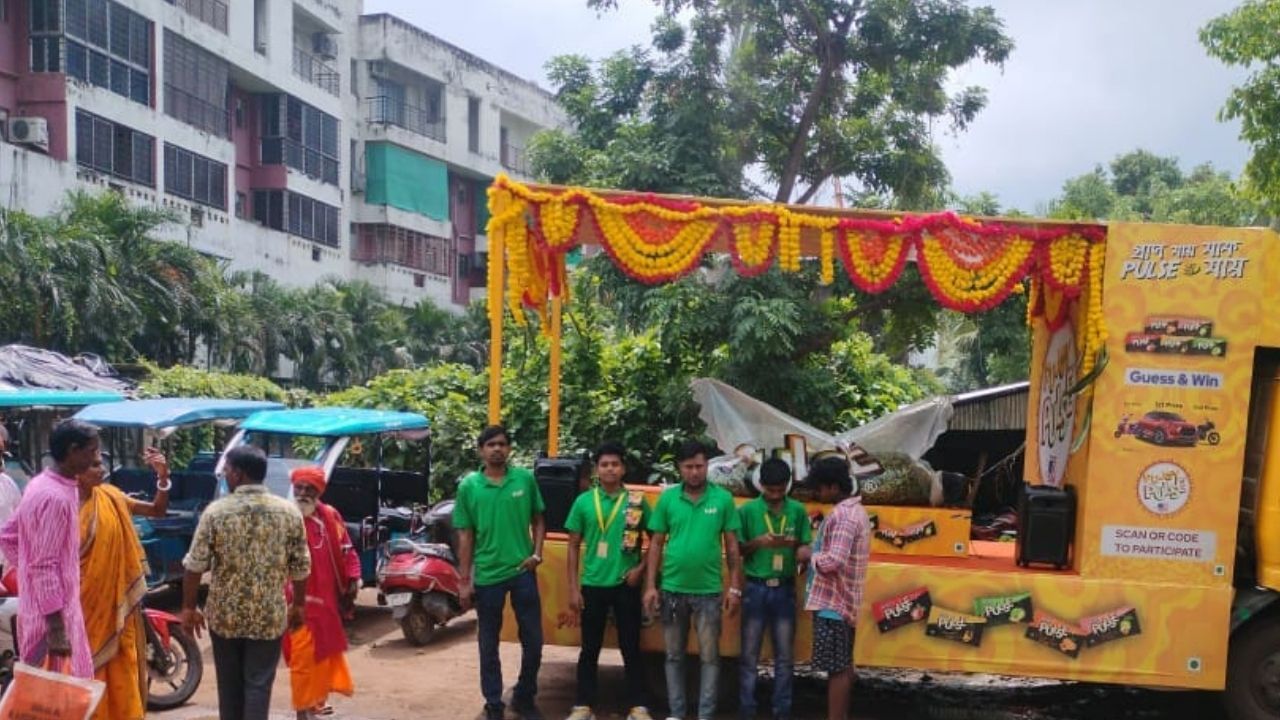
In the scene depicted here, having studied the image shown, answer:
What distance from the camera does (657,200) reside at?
24.4 feet

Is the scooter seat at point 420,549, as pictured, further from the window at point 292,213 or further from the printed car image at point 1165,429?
the window at point 292,213

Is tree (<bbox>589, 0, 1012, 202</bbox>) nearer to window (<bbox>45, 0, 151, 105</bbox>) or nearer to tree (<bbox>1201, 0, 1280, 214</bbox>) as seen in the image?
tree (<bbox>1201, 0, 1280, 214</bbox>)

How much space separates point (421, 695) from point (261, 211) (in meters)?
26.3

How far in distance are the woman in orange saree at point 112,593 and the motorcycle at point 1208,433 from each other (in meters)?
5.76

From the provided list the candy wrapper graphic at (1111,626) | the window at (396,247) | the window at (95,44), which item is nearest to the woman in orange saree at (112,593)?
the candy wrapper graphic at (1111,626)

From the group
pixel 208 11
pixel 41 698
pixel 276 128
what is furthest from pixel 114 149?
pixel 41 698

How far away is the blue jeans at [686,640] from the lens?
6.87m

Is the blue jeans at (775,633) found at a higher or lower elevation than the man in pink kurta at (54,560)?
lower

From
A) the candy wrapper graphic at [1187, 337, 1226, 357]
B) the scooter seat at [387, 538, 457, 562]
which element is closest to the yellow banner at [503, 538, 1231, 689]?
the candy wrapper graphic at [1187, 337, 1226, 357]

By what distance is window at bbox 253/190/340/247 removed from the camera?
31.9m

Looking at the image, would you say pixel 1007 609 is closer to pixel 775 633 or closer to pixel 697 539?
pixel 775 633

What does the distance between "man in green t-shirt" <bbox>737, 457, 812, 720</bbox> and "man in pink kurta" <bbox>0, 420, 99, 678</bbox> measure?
3511 mm

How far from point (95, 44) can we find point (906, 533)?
20.9 meters

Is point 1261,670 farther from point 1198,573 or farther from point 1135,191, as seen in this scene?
point 1135,191
